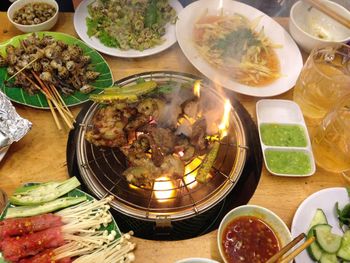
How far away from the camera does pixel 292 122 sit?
9.41 ft

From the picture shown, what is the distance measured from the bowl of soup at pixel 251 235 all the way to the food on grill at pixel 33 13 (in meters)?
2.41

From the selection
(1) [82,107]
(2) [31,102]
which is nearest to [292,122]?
(1) [82,107]

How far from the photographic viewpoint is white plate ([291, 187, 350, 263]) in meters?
2.30

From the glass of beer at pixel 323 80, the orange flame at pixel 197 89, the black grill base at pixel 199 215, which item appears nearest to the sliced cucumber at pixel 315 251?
the black grill base at pixel 199 215

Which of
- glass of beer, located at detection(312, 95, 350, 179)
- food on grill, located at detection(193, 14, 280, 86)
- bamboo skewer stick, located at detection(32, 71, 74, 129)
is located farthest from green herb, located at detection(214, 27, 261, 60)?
bamboo skewer stick, located at detection(32, 71, 74, 129)

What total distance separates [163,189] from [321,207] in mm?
1074

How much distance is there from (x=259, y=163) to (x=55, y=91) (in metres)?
1.67

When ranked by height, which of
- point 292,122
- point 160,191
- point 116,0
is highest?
point 116,0

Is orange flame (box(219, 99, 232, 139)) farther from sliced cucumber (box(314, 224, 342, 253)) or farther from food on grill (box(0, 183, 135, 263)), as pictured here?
food on grill (box(0, 183, 135, 263))

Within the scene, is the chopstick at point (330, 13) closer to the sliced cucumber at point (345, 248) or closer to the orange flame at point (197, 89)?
the orange flame at point (197, 89)

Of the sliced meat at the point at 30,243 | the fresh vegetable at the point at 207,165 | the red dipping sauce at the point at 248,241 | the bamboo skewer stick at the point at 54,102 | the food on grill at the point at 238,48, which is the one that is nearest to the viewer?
the sliced meat at the point at 30,243

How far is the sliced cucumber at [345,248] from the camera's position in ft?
7.15

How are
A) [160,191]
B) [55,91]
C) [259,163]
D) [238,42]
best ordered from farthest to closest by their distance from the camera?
[238,42] < [55,91] < [259,163] < [160,191]

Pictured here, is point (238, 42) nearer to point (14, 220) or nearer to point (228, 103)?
point (228, 103)
